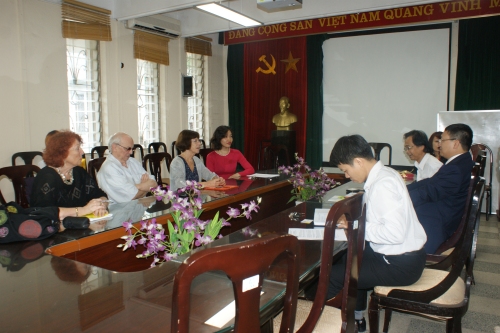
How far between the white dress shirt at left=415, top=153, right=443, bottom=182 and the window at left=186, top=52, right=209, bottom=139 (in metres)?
4.86

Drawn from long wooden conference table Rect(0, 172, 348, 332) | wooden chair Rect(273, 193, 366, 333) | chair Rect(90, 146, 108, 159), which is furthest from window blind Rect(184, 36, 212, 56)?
wooden chair Rect(273, 193, 366, 333)

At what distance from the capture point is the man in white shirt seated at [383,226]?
1.75 m

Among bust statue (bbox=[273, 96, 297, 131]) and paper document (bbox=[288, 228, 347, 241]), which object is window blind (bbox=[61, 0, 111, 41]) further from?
paper document (bbox=[288, 228, 347, 241])

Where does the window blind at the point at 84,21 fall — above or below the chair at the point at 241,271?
above

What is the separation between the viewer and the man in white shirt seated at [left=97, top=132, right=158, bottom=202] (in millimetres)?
3145

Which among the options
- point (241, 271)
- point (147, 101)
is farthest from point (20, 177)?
point (147, 101)

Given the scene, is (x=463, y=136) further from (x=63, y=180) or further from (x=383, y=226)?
(x=63, y=180)

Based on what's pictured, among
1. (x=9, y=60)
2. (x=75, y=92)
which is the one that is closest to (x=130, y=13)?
(x=75, y=92)

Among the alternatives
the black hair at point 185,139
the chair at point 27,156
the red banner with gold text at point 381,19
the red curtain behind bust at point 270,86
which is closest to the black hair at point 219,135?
the black hair at point 185,139

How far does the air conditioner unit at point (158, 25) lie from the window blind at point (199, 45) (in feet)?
0.99

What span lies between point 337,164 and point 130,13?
4654 millimetres

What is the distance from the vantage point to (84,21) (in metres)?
5.21

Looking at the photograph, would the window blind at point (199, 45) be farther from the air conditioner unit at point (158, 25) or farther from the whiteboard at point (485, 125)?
the whiteboard at point (485, 125)

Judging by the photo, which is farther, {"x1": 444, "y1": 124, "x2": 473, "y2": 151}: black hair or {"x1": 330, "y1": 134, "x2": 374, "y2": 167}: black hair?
{"x1": 444, "y1": 124, "x2": 473, "y2": 151}: black hair
